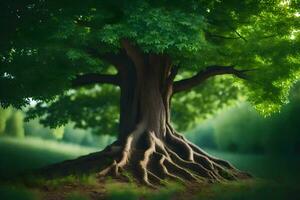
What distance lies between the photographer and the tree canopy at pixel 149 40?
15.0m

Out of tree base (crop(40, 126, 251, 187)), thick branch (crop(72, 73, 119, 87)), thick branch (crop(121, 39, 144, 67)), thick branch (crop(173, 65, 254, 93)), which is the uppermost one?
thick branch (crop(121, 39, 144, 67))

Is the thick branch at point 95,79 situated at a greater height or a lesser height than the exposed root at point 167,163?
greater

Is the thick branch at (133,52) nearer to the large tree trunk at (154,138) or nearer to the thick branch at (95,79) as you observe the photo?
the large tree trunk at (154,138)

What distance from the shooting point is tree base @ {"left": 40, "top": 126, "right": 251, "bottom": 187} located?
16906 mm

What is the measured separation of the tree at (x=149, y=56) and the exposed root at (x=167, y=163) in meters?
0.04

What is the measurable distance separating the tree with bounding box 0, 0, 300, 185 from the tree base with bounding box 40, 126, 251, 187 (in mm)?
49

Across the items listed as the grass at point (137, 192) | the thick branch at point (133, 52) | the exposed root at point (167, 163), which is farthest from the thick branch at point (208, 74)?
the grass at point (137, 192)

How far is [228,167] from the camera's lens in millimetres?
20906

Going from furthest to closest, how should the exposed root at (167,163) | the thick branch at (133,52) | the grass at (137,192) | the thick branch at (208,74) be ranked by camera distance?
the thick branch at (208,74) → the thick branch at (133,52) → the exposed root at (167,163) → the grass at (137,192)

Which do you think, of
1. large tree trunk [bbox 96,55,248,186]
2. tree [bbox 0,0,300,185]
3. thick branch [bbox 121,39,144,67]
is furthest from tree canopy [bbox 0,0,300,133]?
large tree trunk [bbox 96,55,248,186]

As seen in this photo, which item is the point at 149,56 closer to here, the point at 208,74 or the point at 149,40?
the point at 208,74

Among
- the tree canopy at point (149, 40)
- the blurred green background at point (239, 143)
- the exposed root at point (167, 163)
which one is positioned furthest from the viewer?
the blurred green background at point (239, 143)

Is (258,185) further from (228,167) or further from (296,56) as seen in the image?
(296,56)

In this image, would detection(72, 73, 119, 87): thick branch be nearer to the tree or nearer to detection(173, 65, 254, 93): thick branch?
the tree
